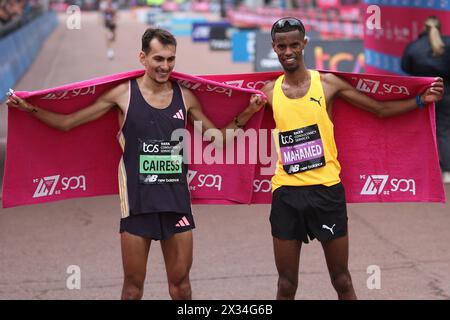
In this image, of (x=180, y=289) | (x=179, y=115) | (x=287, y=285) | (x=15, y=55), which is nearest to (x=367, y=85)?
(x=179, y=115)

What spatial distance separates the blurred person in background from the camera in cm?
1054

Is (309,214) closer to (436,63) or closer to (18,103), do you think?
(18,103)

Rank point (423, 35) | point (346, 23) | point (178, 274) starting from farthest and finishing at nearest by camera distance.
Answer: point (346, 23), point (423, 35), point (178, 274)

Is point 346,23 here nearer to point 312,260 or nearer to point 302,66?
point 312,260

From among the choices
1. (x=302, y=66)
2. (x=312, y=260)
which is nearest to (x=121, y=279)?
(x=312, y=260)

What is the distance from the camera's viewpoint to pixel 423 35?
1088 cm

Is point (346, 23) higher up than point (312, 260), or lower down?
higher up

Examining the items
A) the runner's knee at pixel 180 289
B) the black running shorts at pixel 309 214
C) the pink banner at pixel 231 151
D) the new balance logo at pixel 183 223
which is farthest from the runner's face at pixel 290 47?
the runner's knee at pixel 180 289

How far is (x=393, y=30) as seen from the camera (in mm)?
14602

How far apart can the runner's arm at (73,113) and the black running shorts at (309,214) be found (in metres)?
1.24

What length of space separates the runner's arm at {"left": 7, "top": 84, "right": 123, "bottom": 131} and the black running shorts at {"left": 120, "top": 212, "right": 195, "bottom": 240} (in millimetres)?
713

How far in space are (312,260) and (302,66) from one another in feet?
9.58

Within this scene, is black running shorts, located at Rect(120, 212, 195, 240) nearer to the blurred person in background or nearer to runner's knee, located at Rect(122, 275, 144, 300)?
runner's knee, located at Rect(122, 275, 144, 300)

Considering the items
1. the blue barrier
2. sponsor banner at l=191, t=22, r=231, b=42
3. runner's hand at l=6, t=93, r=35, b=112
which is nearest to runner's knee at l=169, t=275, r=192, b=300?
runner's hand at l=6, t=93, r=35, b=112
